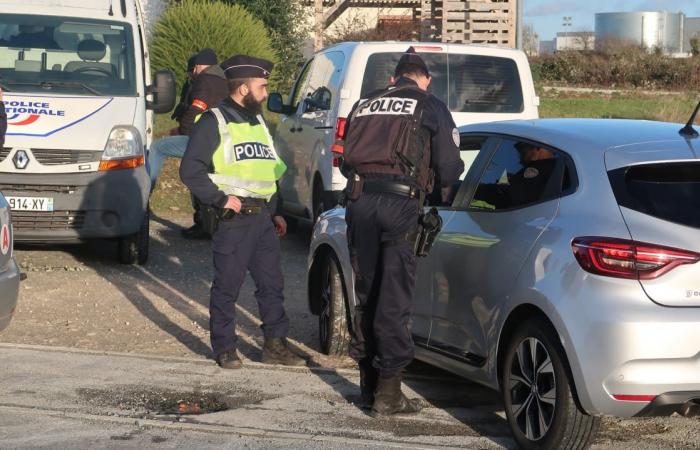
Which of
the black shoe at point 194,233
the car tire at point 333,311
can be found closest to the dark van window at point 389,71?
the black shoe at point 194,233

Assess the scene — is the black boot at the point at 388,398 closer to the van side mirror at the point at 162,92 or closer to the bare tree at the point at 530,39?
the van side mirror at the point at 162,92

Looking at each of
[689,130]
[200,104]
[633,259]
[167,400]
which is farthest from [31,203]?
[633,259]

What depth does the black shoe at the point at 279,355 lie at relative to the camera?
294 inches

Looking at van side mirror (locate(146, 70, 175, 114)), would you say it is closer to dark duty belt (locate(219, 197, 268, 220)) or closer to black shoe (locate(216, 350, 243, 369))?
dark duty belt (locate(219, 197, 268, 220))

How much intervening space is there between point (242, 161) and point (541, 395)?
254 cm

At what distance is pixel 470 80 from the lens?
11.1 m

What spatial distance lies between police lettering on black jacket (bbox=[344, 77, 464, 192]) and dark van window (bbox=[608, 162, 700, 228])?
3.29ft

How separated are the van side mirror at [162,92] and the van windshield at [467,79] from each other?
5.52 ft

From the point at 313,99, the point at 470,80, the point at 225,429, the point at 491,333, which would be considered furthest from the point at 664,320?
the point at 313,99

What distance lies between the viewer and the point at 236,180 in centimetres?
723

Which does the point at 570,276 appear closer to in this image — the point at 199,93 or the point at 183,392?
the point at 183,392

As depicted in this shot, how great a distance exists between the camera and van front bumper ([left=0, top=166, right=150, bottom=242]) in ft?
33.8

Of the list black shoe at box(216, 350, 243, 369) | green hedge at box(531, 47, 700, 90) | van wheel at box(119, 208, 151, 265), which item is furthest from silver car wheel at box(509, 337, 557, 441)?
green hedge at box(531, 47, 700, 90)

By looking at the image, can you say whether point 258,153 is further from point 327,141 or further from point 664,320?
point 327,141
